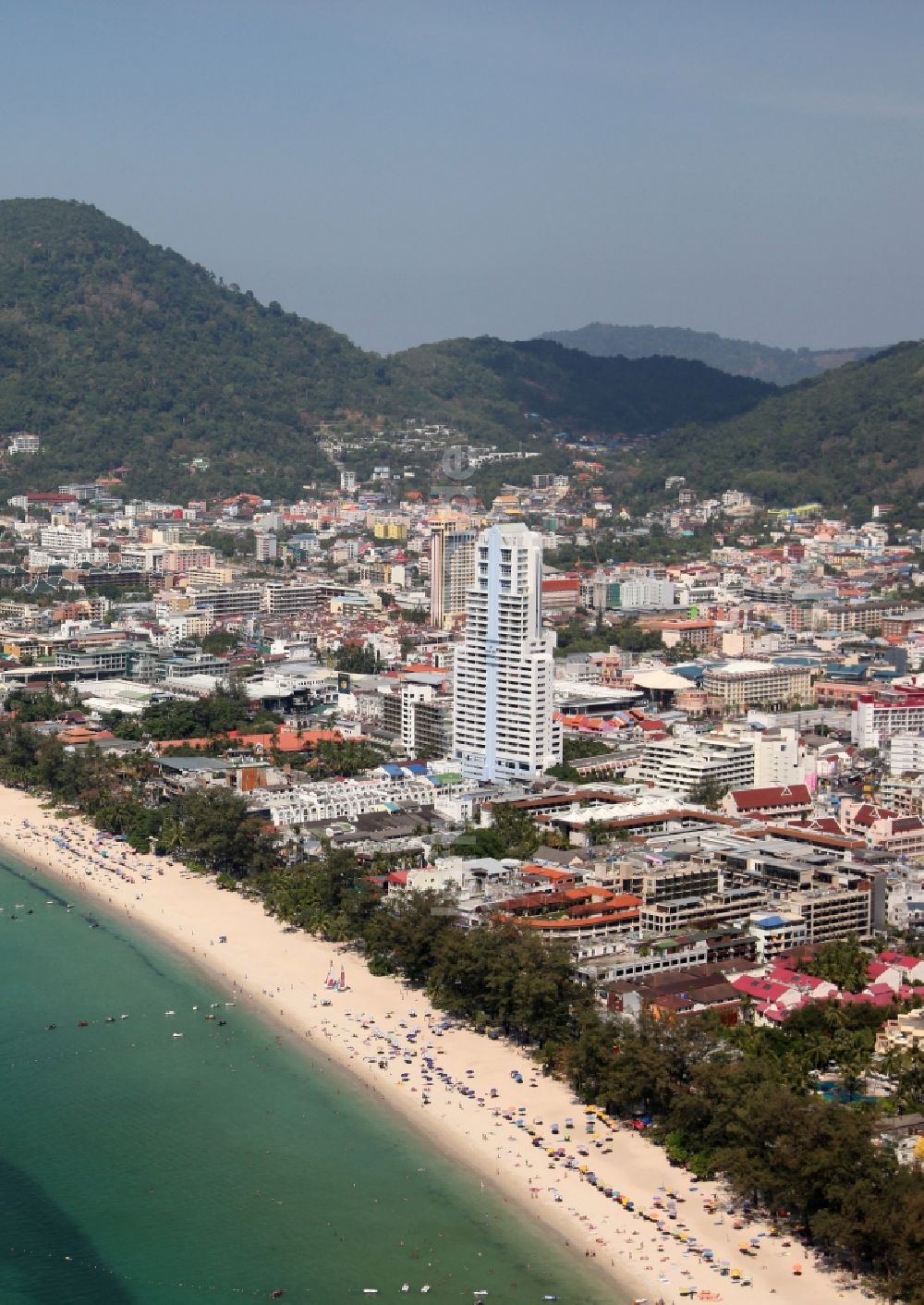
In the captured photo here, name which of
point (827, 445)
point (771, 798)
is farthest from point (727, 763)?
point (827, 445)

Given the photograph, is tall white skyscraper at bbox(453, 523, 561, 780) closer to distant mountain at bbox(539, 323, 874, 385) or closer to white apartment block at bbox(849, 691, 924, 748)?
white apartment block at bbox(849, 691, 924, 748)

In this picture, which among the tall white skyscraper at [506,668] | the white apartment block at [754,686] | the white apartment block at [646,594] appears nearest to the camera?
the tall white skyscraper at [506,668]

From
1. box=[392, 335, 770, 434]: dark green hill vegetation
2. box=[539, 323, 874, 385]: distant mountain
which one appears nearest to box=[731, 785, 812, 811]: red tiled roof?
box=[392, 335, 770, 434]: dark green hill vegetation

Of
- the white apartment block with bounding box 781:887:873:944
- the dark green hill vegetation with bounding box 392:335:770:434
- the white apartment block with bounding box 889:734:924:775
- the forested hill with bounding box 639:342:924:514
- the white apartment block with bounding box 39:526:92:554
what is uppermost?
the dark green hill vegetation with bounding box 392:335:770:434

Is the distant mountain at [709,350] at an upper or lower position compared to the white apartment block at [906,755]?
upper

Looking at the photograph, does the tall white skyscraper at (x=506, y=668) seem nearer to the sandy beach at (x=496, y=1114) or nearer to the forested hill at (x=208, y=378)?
the sandy beach at (x=496, y=1114)

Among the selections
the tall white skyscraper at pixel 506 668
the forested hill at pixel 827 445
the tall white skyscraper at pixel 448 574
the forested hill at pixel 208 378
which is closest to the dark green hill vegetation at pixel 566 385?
the forested hill at pixel 208 378
